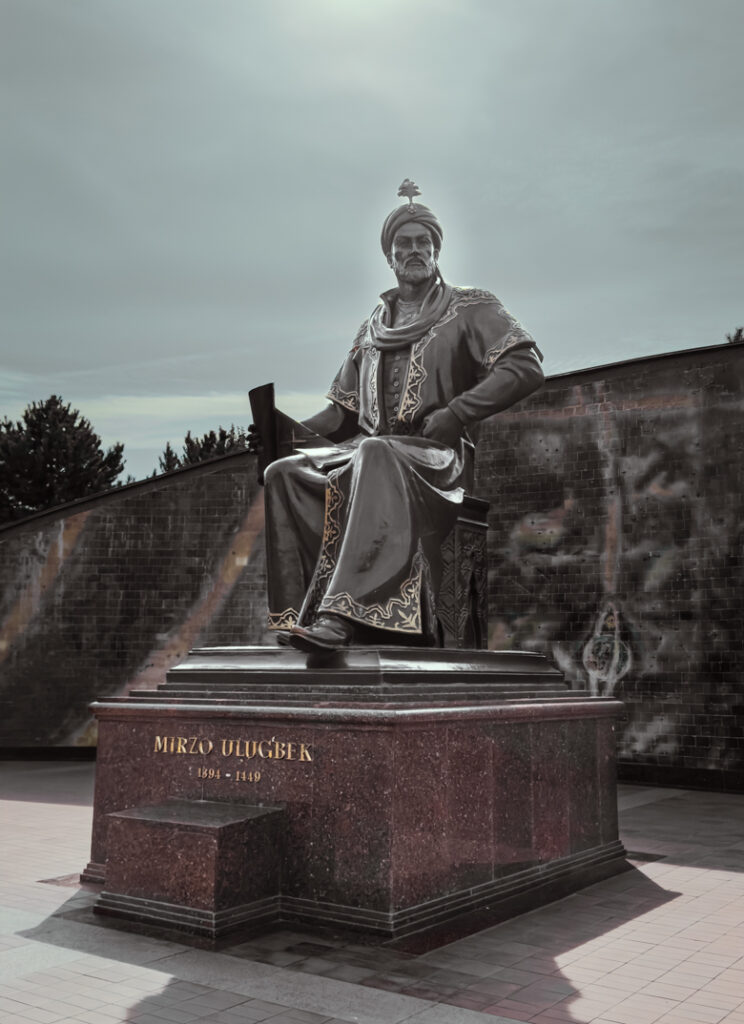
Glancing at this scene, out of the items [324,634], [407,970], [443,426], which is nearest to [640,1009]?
[407,970]

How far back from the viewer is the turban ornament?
5.20m

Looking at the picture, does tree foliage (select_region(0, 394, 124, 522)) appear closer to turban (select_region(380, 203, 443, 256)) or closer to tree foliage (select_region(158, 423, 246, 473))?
tree foliage (select_region(158, 423, 246, 473))

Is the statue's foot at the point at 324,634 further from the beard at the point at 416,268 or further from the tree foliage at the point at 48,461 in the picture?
the tree foliage at the point at 48,461

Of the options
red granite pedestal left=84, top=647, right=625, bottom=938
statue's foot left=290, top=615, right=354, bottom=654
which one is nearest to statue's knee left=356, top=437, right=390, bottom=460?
statue's foot left=290, top=615, right=354, bottom=654

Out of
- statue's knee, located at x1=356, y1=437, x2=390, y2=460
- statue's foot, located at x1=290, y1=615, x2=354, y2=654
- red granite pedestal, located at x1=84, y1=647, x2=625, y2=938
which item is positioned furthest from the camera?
statue's knee, located at x1=356, y1=437, x2=390, y2=460

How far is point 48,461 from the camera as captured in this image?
24.9 metres

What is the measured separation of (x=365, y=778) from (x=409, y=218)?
2.96 m

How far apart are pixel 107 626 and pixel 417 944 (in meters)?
10.1

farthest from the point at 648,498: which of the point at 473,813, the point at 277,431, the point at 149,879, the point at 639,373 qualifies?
the point at 149,879

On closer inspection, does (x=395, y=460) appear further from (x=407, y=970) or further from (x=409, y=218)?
(x=407, y=970)

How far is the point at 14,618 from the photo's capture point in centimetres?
1294

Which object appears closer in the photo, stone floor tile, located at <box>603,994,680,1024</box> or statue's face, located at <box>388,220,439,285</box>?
stone floor tile, located at <box>603,994,680,1024</box>

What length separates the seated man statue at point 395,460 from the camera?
431cm

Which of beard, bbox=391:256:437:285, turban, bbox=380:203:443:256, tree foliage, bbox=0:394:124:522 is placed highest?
tree foliage, bbox=0:394:124:522
